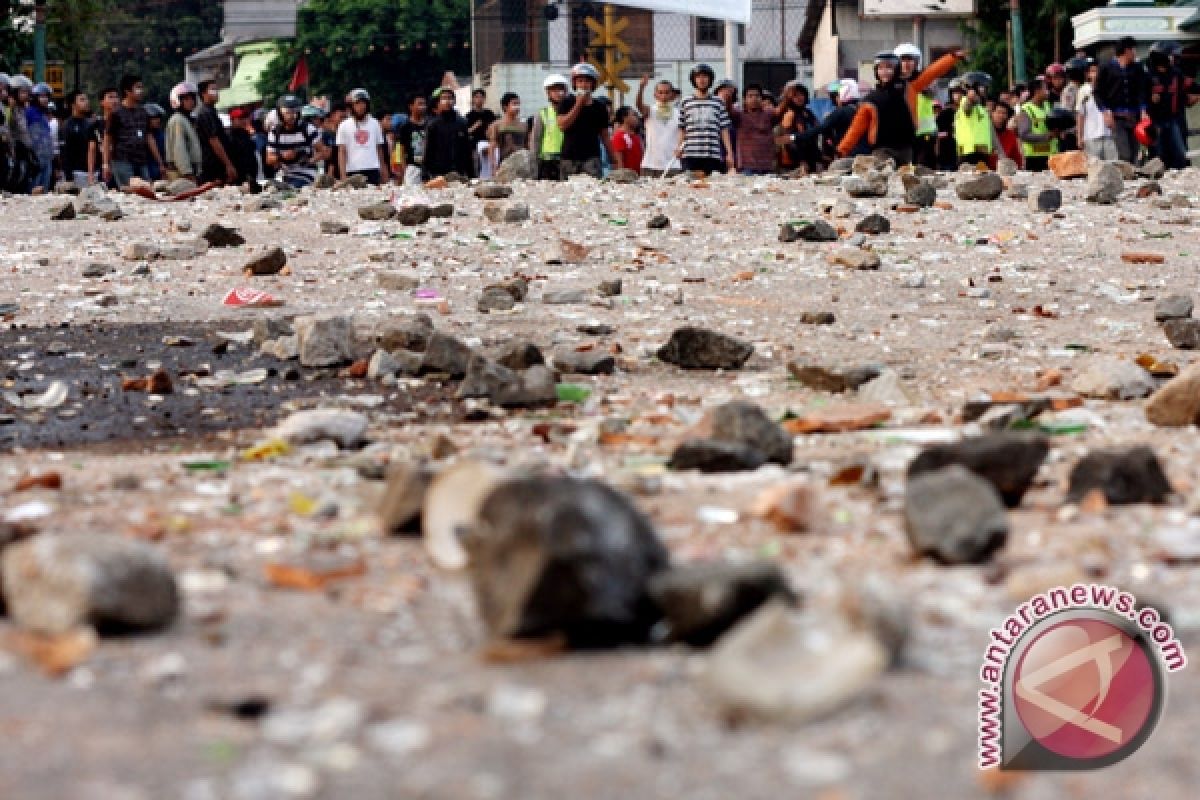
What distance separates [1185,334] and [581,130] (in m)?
7.94

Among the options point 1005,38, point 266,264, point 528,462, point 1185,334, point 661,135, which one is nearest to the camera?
point 528,462

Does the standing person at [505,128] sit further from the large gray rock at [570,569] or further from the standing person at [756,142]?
the large gray rock at [570,569]

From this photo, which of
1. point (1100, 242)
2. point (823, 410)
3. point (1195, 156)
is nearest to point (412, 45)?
point (1195, 156)

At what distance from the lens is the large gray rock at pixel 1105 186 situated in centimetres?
1108

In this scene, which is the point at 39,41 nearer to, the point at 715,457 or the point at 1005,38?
the point at 1005,38

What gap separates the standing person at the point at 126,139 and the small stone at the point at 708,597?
531 inches

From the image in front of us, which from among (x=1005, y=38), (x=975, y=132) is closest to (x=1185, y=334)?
(x=975, y=132)

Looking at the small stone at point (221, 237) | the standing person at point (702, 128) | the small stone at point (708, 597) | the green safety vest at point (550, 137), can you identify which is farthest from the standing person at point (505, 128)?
the small stone at point (708, 597)

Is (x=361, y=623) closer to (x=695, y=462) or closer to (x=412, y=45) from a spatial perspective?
(x=695, y=462)

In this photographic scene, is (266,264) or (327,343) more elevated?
(266,264)

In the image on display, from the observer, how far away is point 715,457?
3922mm

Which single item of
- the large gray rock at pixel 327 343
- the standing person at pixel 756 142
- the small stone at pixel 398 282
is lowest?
the large gray rock at pixel 327 343

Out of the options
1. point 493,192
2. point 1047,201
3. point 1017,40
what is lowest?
point 1047,201

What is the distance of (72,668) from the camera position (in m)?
2.47
